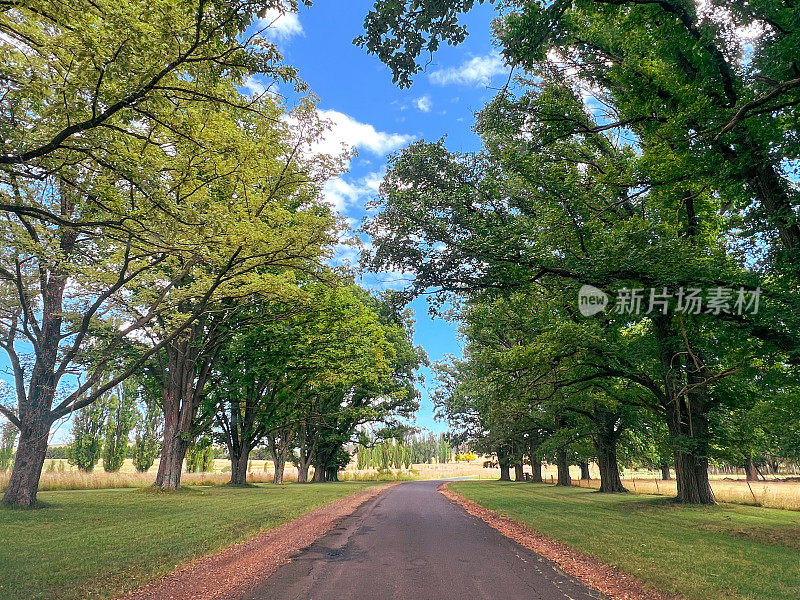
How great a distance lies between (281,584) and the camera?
6531 millimetres

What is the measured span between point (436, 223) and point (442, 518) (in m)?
9.49

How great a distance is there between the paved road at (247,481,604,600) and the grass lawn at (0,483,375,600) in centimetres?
236

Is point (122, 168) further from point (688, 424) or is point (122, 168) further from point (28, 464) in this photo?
point (688, 424)

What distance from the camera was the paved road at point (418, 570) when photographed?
612 cm

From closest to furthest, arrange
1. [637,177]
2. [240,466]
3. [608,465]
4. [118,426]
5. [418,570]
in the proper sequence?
A: [418,570], [637,177], [608,465], [240,466], [118,426]

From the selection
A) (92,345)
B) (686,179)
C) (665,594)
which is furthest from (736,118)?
(92,345)

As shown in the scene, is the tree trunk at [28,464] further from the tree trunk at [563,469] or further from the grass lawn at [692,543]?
the tree trunk at [563,469]

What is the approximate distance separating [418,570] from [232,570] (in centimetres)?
312

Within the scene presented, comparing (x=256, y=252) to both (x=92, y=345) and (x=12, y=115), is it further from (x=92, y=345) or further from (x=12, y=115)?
(x=92, y=345)

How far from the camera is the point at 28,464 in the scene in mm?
14945

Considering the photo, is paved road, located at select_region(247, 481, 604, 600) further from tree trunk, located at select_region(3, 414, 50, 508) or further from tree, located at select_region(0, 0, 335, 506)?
tree trunk, located at select_region(3, 414, 50, 508)

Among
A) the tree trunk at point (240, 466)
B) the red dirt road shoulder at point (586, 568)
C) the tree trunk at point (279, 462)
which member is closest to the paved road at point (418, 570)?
the red dirt road shoulder at point (586, 568)

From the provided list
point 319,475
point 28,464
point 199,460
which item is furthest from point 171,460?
point 199,460

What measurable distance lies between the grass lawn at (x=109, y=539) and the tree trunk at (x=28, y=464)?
0.74 m
